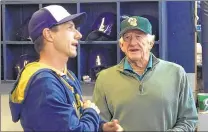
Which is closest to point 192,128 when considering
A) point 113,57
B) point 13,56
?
point 113,57

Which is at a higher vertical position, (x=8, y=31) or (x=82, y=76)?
(x=8, y=31)

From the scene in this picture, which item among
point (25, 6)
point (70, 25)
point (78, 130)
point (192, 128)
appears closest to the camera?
point (78, 130)

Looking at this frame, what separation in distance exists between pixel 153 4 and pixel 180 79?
1.24 meters

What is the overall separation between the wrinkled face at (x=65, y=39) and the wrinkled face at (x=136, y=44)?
0.60 metres

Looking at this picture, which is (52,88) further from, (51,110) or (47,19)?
(47,19)

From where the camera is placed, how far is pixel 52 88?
3.96 feet

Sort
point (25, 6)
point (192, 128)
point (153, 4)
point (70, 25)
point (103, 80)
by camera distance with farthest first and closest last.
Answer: point (25, 6)
point (153, 4)
point (103, 80)
point (192, 128)
point (70, 25)

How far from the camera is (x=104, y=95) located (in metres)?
1.97

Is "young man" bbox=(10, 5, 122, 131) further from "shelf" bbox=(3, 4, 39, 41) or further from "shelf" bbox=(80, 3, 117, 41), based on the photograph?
"shelf" bbox=(3, 4, 39, 41)

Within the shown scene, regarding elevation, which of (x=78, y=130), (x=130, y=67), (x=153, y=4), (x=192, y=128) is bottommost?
(x=192, y=128)

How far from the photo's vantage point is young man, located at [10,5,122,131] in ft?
3.91

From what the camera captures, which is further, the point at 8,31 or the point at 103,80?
the point at 8,31

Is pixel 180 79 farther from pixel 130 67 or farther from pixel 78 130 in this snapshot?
pixel 78 130

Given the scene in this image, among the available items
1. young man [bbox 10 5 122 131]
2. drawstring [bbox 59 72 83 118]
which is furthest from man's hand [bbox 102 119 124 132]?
drawstring [bbox 59 72 83 118]
